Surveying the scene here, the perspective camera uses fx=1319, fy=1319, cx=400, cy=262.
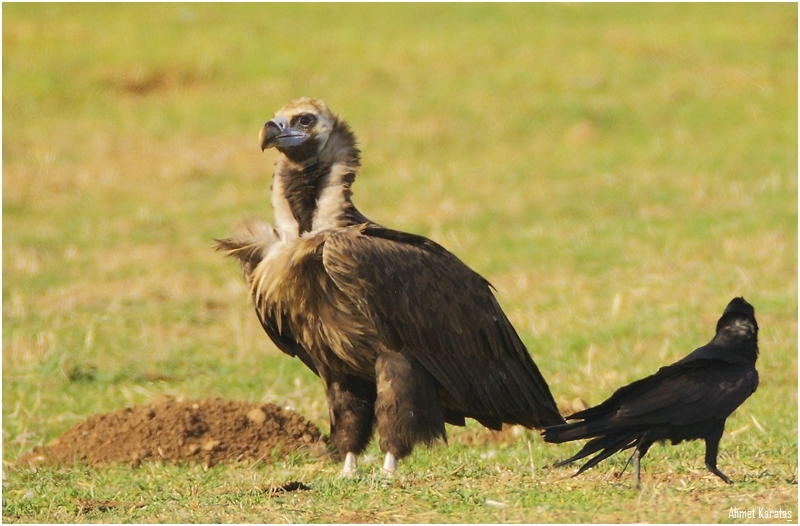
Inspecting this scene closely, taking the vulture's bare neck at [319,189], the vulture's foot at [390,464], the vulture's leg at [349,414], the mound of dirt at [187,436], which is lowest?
the mound of dirt at [187,436]

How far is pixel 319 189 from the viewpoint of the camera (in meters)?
6.23

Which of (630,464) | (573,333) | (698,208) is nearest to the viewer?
(630,464)

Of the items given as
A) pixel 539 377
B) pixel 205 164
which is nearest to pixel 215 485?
pixel 539 377

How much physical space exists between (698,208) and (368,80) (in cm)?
768

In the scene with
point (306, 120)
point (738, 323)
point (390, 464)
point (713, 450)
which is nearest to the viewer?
point (713, 450)

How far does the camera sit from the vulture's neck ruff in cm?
612

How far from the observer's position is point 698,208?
14.1 metres

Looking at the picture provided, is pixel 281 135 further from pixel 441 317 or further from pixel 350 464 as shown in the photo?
pixel 350 464

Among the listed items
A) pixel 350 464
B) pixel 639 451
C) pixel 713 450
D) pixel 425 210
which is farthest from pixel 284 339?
pixel 425 210

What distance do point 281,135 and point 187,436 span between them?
1.80m

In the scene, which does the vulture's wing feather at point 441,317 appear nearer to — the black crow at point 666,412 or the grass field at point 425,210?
the grass field at point 425,210

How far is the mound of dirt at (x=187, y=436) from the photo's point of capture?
22.8 feet

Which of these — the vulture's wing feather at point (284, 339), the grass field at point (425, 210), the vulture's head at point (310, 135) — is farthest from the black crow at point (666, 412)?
the vulture's head at point (310, 135)

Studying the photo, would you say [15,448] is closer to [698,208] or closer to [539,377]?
[539,377]
